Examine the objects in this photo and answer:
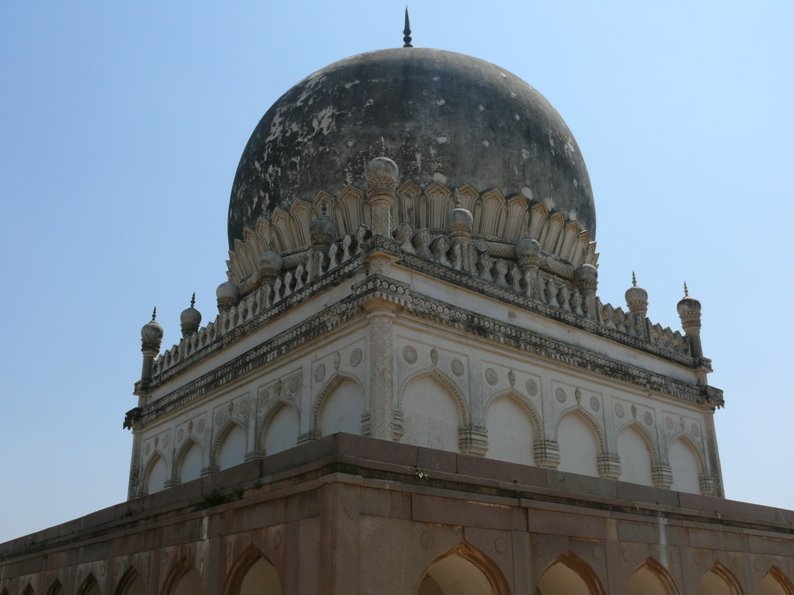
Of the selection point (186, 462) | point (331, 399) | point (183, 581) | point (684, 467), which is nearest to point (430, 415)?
point (331, 399)

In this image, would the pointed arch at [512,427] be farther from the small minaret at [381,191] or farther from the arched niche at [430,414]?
the small minaret at [381,191]

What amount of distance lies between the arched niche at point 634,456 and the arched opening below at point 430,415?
2.95 metres

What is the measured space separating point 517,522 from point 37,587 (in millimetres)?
6261

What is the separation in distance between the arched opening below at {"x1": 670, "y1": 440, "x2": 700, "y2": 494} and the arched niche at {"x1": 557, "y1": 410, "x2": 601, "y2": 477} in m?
1.70

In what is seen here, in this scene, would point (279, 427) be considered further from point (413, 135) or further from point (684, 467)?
point (684, 467)

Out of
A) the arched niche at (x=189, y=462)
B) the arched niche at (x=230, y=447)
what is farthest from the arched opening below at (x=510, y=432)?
the arched niche at (x=189, y=462)

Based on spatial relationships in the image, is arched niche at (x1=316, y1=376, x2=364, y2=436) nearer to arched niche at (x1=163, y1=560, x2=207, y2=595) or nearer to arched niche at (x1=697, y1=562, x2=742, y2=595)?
arched niche at (x1=163, y1=560, x2=207, y2=595)

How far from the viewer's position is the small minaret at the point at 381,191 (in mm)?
9594

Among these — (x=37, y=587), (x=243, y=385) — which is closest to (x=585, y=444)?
(x=243, y=385)

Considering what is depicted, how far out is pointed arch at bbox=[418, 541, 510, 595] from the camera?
5.95m

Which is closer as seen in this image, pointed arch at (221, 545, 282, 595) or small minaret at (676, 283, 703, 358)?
pointed arch at (221, 545, 282, 595)

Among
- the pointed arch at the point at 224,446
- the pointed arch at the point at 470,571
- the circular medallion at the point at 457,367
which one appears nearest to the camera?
the pointed arch at the point at 470,571

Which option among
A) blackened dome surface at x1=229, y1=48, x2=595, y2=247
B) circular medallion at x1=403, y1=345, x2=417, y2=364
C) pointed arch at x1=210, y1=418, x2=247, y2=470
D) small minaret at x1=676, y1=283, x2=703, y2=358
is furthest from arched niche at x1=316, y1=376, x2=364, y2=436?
small minaret at x1=676, y1=283, x2=703, y2=358

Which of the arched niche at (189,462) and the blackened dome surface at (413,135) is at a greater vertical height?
the blackened dome surface at (413,135)
